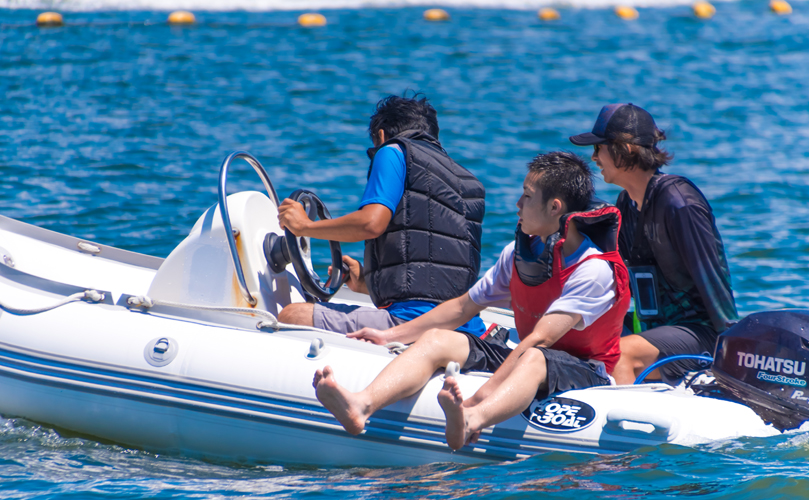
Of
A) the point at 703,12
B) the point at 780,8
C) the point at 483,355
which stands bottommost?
the point at 483,355

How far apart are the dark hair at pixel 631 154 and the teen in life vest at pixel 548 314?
540mm

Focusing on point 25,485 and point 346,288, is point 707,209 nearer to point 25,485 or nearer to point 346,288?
point 346,288

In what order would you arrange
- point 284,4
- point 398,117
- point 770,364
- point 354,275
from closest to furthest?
point 770,364 → point 398,117 → point 354,275 → point 284,4

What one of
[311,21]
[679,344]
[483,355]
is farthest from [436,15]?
[483,355]

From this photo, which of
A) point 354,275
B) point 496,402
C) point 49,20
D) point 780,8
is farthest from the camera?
point 780,8

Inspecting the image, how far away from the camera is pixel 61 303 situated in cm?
325

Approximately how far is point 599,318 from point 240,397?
1326mm

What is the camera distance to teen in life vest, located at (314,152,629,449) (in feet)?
8.59

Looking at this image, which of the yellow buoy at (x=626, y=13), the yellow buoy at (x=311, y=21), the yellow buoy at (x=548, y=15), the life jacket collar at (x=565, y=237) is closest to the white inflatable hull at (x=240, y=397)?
the life jacket collar at (x=565, y=237)

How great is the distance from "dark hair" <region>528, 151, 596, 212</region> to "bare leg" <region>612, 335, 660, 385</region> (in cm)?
73

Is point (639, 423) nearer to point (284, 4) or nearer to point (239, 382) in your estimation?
point (239, 382)

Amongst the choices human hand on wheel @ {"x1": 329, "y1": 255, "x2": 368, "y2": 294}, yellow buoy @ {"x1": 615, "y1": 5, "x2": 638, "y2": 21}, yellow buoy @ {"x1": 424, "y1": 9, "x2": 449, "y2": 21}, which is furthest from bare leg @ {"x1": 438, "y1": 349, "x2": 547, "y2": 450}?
yellow buoy @ {"x1": 615, "y1": 5, "x2": 638, "y2": 21}

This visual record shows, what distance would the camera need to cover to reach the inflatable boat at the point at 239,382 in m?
2.79

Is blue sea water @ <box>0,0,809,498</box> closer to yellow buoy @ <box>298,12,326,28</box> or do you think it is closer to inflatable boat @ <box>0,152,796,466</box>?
inflatable boat @ <box>0,152,796,466</box>
